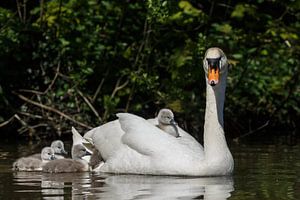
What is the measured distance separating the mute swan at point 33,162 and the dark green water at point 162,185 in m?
0.15

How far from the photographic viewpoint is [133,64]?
18453mm

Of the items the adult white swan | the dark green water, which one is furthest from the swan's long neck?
the dark green water

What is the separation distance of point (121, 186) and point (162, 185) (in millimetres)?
412

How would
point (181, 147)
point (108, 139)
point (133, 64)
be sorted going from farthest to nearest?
point (133, 64) < point (108, 139) < point (181, 147)

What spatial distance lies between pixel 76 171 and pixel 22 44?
6.33 meters

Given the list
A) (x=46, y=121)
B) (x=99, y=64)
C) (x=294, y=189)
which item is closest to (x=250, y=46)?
(x=99, y=64)

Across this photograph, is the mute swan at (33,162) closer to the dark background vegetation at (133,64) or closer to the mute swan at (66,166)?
the mute swan at (66,166)

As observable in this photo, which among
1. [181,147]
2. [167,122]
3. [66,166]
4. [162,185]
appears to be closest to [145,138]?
[181,147]

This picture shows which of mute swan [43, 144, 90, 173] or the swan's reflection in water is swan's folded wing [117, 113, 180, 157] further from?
mute swan [43, 144, 90, 173]

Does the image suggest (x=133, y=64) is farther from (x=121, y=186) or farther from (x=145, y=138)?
(x=121, y=186)

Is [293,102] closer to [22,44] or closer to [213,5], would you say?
[213,5]

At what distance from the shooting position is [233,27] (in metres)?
20.0

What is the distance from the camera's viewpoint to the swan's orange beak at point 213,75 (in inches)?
444

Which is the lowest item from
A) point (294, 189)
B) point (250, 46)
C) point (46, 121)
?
point (294, 189)
